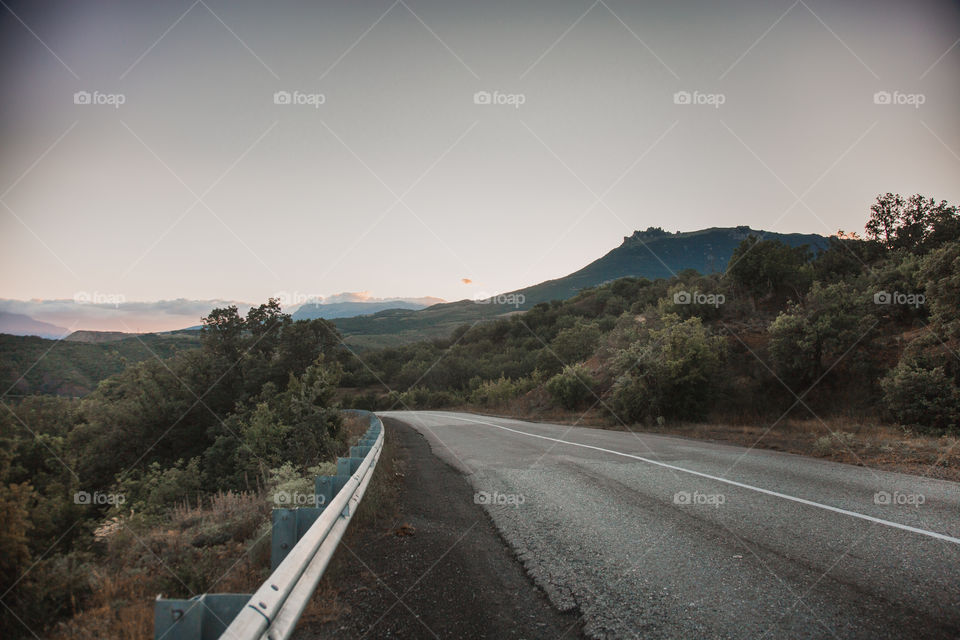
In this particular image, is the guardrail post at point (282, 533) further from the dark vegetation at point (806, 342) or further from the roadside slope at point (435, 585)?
the dark vegetation at point (806, 342)

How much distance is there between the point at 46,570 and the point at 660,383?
1576cm

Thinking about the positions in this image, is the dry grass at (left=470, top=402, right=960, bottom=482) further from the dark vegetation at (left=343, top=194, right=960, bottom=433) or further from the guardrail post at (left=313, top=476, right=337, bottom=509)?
the guardrail post at (left=313, top=476, right=337, bottom=509)

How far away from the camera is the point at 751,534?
14.4ft

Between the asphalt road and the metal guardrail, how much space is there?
1640mm

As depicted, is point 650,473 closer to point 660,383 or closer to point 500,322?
point 660,383

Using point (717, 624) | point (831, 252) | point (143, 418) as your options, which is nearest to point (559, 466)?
point (717, 624)

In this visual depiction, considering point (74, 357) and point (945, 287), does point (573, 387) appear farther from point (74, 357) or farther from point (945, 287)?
point (74, 357)

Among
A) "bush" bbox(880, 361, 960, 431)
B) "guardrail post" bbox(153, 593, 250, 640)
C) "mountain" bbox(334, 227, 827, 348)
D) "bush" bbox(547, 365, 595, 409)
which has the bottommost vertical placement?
"bush" bbox(547, 365, 595, 409)

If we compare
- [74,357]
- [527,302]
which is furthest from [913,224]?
[527,302]

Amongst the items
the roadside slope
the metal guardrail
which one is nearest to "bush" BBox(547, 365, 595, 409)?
the roadside slope

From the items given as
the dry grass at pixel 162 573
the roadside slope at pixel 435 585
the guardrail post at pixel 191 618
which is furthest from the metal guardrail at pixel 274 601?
the dry grass at pixel 162 573

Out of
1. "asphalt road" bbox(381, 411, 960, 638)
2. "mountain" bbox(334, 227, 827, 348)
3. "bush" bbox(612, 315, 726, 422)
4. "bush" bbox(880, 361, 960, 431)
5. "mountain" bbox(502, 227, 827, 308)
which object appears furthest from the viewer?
"mountain" bbox(502, 227, 827, 308)

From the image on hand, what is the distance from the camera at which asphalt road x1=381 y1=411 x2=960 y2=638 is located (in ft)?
9.40

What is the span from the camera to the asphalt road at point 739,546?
2.87 m
